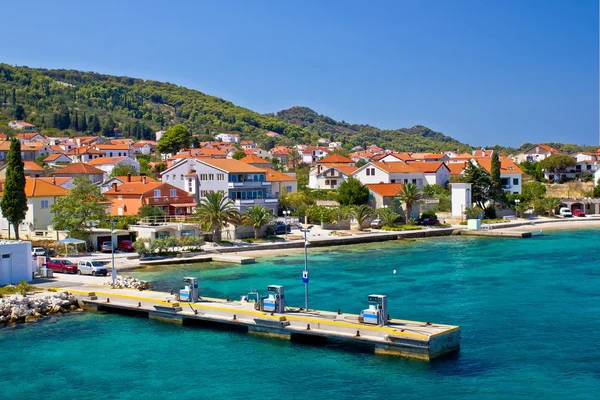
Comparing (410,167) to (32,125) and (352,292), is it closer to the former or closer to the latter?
(352,292)

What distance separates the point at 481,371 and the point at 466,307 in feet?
38.1

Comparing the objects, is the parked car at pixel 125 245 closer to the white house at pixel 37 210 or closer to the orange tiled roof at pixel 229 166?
the white house at pixel 37 210

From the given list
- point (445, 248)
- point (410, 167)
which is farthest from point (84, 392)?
point (410, 167)

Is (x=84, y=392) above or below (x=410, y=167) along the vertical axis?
below

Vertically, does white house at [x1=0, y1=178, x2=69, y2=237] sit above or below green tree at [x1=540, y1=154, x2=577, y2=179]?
below

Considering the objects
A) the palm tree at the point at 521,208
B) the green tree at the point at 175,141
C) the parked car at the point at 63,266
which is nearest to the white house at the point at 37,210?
the parked car at the point at 63,266

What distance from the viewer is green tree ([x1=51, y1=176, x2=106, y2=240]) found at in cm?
5712

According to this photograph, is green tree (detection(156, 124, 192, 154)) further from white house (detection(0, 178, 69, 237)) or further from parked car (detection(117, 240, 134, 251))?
parked car (detection(117, 240, 134, 251))

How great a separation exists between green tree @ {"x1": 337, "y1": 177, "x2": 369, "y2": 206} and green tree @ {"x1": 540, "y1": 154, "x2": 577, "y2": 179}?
55.7 m

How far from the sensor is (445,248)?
213 ft

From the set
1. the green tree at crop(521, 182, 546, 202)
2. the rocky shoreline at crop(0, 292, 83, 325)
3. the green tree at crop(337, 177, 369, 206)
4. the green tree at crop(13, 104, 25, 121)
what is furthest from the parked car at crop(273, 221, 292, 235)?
the green tree at crop(13, 104, 25, 121)

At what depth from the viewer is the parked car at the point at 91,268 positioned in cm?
4728

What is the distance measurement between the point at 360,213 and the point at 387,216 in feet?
14.0

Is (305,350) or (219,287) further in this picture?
(219,287)
